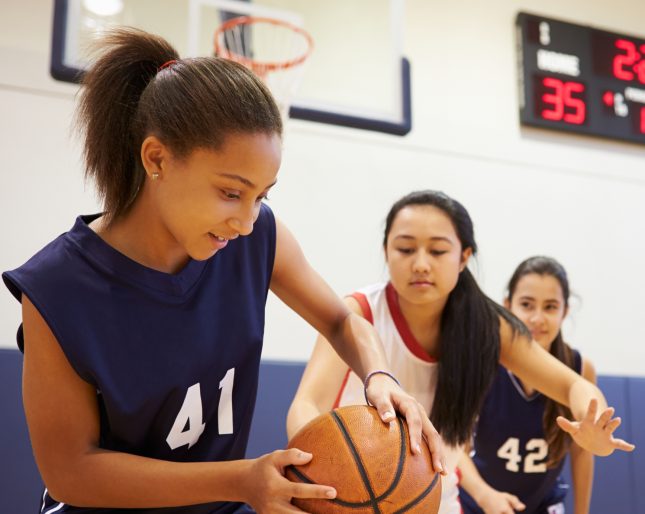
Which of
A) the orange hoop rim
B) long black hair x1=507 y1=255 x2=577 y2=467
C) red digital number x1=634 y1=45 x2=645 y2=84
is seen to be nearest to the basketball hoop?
the orange hoop rim

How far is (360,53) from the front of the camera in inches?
185

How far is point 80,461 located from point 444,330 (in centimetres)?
149

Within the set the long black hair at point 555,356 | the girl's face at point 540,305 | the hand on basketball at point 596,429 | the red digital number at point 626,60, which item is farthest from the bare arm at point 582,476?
the red digital number at point 626,60

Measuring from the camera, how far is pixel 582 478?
320cm

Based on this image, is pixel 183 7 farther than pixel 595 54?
No

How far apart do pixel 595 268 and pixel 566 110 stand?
4.01 ft

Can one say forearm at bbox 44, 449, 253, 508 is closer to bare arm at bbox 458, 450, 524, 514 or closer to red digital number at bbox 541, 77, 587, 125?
bare arm at bbox 458, 450, 524, 514

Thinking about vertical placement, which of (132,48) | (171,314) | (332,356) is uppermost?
(132,48)

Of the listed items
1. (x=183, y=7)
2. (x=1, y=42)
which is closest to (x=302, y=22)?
(x=183, y=7)

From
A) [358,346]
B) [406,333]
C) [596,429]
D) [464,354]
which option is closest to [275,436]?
[406,333]

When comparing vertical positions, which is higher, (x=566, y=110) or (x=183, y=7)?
(x=183, y=7)

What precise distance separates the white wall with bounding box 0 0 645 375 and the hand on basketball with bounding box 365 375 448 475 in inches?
113

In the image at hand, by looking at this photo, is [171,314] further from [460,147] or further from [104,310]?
[460,147]

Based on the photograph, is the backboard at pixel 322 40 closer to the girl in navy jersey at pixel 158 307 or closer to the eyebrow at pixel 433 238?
the eyebrow at pixel 433 238
